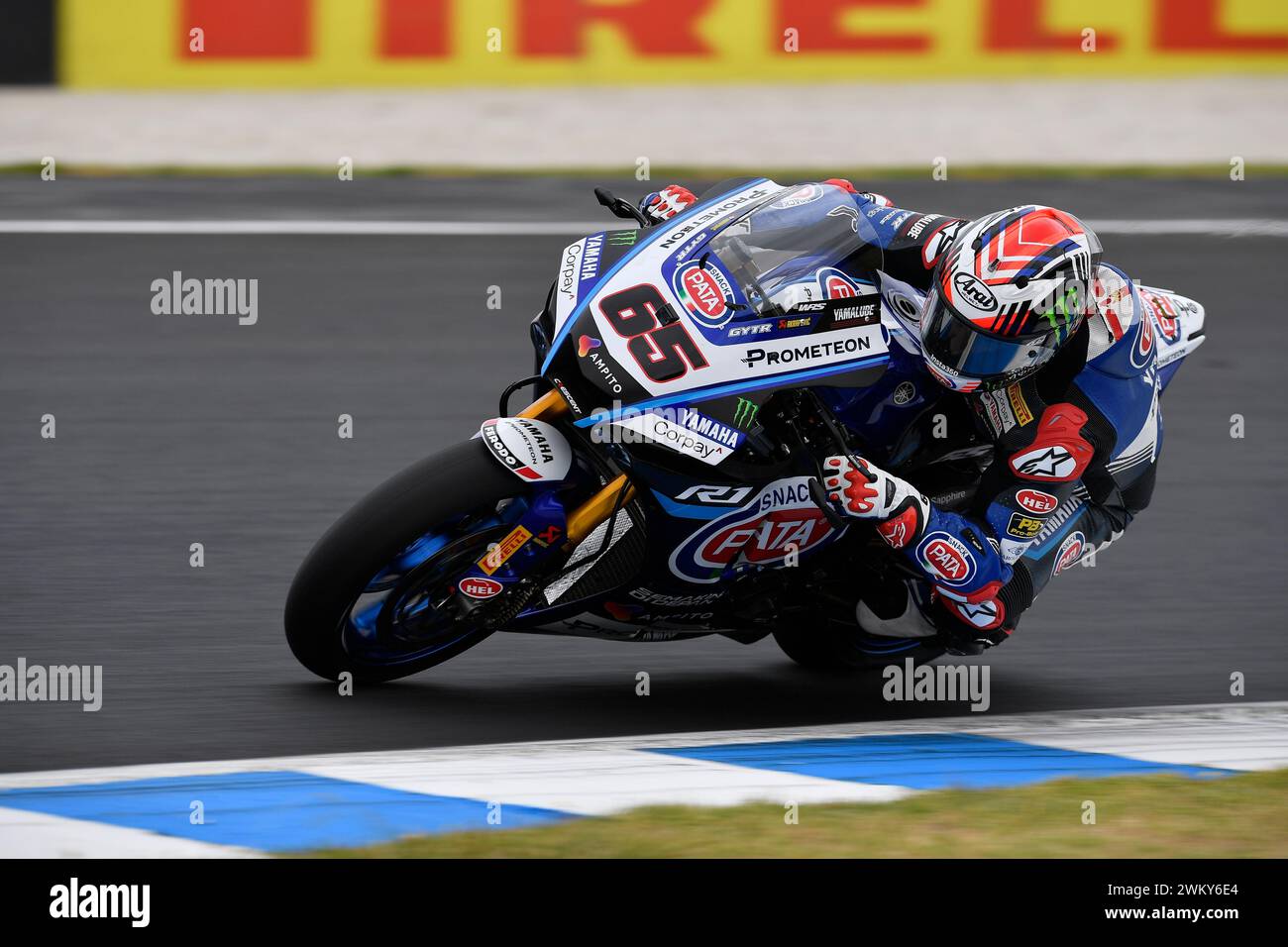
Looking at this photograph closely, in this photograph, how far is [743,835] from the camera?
4336 mm

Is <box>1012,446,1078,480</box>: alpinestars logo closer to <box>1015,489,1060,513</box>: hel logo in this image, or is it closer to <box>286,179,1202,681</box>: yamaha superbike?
<box>1015,489,1060,513</box>: hel logo

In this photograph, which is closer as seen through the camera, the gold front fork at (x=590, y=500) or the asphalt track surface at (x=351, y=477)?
the gold front fork at (x=590, y=500)

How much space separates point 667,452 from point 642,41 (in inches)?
316

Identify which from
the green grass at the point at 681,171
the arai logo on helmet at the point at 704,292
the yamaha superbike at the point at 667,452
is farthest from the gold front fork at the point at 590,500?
the green grass at the point at 681,171

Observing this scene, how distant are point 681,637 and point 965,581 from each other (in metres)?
0.80

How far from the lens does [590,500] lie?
190 inches

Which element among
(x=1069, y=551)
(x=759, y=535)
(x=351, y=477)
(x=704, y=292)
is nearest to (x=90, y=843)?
(x=759, y=535)

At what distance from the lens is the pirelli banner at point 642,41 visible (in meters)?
12.0

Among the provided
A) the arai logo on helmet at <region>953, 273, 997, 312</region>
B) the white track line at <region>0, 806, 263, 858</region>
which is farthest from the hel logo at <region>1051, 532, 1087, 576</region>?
the white track line at <region>0, 806, 263, 858</region>

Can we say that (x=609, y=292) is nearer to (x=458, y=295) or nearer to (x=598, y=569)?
(x=598, y=569)

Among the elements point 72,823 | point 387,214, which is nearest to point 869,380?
point 72,823

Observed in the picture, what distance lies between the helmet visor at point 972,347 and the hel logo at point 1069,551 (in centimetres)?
73

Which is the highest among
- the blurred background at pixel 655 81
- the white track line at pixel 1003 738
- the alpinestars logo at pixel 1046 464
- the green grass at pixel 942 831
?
the blurred background at pixel 655 81

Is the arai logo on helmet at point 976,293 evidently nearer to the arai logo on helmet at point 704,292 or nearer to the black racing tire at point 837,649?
the arai logo on helmet at point 704,292
